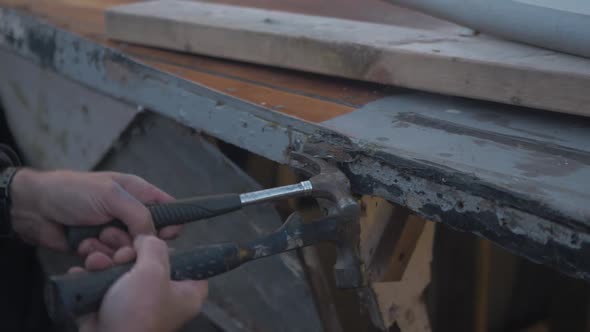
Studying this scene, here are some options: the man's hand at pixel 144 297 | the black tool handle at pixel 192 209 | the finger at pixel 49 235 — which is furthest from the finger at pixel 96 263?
the finger at pixel 49 235

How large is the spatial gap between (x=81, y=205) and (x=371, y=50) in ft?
1.99

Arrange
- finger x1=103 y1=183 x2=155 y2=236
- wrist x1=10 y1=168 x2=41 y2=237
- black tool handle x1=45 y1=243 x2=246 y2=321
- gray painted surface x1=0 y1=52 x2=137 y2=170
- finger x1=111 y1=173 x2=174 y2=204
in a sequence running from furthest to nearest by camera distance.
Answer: gray painted surface x1=0 y1=52 x2=137 y2=170, wrist x1=10 y1=168 x2=41 y2=237, finger x1=111 y1=173 x2=174 y2=204, finger x1=103 y1=183 x2=155 y2=236, black tool handle x1=45 y1=243 x2=246 y2=321

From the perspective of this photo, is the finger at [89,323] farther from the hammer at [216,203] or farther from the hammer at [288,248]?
the hammer at [216,203]

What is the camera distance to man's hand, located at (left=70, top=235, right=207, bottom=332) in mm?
808

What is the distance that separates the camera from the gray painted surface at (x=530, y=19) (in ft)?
3.76

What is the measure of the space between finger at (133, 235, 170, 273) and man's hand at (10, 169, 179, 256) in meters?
0.16

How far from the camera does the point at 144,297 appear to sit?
821 millimetres

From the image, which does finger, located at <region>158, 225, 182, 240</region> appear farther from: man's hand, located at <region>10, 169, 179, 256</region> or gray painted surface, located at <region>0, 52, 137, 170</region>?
gray painted surface, located at <region>0, 52, 137, 170</region>

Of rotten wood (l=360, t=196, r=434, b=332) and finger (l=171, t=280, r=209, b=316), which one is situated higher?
finger (l=171, t=280, r=209, b=316)

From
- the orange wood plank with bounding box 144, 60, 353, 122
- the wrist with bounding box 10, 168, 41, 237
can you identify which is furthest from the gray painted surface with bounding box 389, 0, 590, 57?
the wrist with bounding box 10, 168, 41, 237

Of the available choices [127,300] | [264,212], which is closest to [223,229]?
[264,212]

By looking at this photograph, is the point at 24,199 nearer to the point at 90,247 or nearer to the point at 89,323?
the point at 90,247

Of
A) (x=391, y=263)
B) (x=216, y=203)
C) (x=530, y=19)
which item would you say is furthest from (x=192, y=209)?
(x=530, y=19)

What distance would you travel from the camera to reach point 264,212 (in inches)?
54.1
